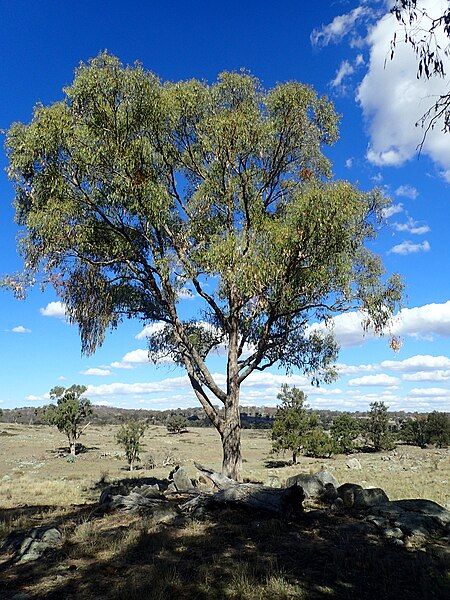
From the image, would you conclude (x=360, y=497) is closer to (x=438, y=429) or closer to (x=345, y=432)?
(x=345, y=432)

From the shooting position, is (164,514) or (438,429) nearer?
(164,514)

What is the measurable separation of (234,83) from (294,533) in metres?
13.1

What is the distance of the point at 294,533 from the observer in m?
10.2

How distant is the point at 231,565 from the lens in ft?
26.5

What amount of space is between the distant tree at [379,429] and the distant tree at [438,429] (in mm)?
8467

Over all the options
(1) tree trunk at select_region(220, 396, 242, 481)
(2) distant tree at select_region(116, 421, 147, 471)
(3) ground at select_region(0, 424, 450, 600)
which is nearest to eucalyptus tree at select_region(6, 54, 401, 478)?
(1) tree trunk at select_region(220, 396, 242, 481)

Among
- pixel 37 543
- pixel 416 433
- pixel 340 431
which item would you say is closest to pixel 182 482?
pixel 37 543

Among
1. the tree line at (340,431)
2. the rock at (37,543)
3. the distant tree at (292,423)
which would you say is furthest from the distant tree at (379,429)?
the rock at (37,543)

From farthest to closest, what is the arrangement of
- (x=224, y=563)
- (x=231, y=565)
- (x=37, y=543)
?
(x=37, y=543)
(x=224, y=563)
(x=231, y=565)

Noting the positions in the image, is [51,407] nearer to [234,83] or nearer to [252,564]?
[234,83]

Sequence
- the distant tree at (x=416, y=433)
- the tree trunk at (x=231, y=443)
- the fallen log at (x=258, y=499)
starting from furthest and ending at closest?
the distant tree at (x=416, y=433) < the tree trunk at (x=231, y=443) < the fallen log at (x=258, y=499)

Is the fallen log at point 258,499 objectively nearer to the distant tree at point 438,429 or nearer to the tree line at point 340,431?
the tree line at point 340,431

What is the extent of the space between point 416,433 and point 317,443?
29.7 metres

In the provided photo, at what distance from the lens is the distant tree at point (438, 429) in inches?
2635
